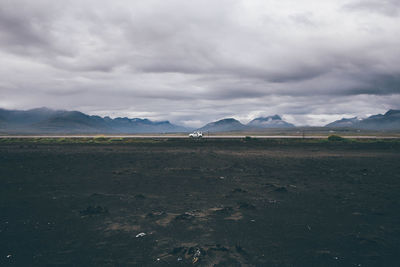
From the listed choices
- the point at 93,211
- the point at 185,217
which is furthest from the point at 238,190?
the point at 93,211

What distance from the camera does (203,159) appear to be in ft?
104

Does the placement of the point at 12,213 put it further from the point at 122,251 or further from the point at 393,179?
the point at 393,179

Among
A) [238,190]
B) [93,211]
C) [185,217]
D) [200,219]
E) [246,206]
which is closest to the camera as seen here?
[200,219]

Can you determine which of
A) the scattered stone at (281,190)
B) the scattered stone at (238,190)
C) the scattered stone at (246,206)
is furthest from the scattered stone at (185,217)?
the scattered stone at (281,190)

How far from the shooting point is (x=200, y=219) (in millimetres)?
11844

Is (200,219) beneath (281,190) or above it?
beneath

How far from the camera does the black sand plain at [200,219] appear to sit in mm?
Result: 8477

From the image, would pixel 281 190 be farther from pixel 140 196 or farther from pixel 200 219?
pixel 140 196

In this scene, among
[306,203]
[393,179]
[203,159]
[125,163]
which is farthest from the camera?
[203,159]

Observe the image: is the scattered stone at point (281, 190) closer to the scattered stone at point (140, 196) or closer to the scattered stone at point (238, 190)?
the scattered stone at point (238, 190)

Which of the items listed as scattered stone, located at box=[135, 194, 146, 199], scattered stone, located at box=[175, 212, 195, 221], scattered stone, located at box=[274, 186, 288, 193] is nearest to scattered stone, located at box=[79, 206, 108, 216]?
scattered stone, located at box=[135, 194, 146, 199]

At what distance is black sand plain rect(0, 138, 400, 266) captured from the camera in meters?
8.48

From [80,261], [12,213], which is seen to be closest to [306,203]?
[80,261]

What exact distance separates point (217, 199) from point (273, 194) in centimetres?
374
